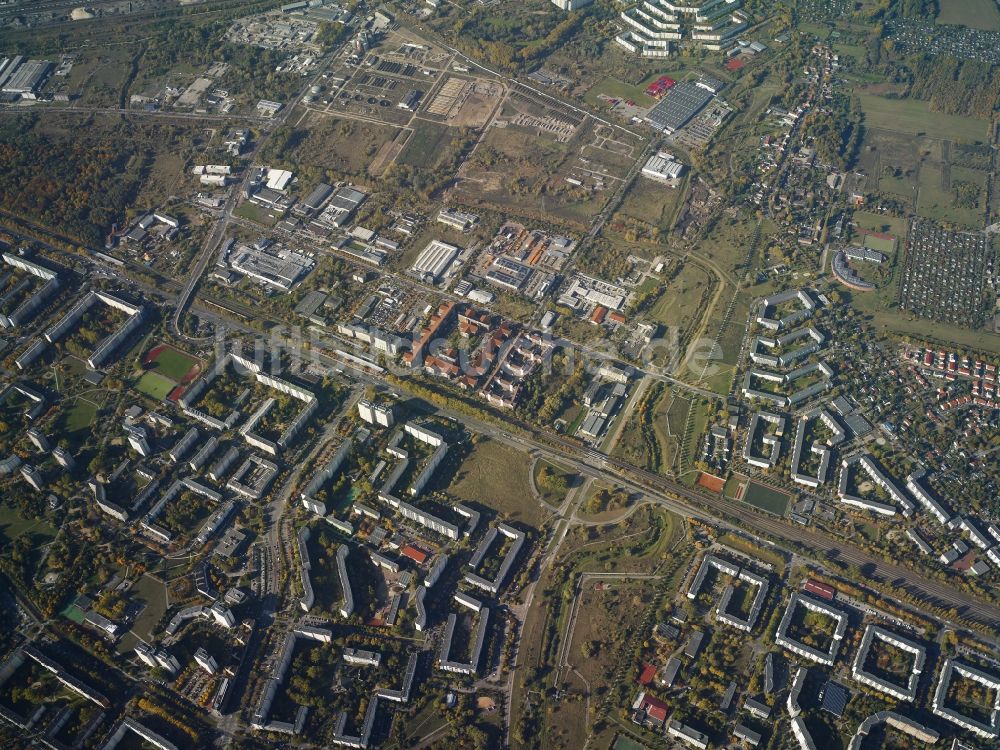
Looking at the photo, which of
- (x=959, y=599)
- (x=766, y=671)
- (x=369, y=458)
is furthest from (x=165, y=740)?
(x=959, y=599)

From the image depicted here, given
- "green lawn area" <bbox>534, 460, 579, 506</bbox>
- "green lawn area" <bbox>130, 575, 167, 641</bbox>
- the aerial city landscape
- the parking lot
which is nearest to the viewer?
the aerial city landscape

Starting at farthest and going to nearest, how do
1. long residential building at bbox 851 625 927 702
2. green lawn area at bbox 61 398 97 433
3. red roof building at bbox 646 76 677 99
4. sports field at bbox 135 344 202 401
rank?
1. red roof building at bbox 646 76 677 99
2. sports field at bbox 135 344 202 401
3. green lawn area at bbox 61 398 97 433
4. long residential building at bbox 851 625 927 702

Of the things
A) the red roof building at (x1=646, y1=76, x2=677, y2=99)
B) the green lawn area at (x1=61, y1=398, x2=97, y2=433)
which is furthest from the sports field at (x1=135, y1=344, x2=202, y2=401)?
the red roof building at (x1=646, y1=76, x2=677, y2=99)

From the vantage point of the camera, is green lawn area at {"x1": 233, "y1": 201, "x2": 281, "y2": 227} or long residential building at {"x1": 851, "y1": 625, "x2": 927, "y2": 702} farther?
green lawn area at {"x1": 233, "y1": 201, "x2": 281, "y2": 227}

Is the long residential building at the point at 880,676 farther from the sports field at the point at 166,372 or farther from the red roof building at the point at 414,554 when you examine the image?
the sports field at the point at 166,372

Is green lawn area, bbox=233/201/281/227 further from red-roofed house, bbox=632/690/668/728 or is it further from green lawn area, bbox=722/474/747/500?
red-roofed house, bbox=632/690/668/728

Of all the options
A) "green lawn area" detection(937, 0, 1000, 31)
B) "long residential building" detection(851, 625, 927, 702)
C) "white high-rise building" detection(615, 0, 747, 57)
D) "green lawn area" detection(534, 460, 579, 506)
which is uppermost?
"white high-rise building" detection(615, 0, 747, 57)

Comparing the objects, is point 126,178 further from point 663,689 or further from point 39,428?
point 663,689
